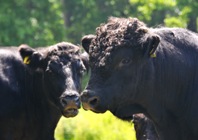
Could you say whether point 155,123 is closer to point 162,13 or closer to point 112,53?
A: point 112,53

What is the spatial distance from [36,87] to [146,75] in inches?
162

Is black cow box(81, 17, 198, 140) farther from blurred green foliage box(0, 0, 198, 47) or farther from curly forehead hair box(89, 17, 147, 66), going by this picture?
blurred green foliage box(0, 0, 198, 47)

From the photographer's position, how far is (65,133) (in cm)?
1778

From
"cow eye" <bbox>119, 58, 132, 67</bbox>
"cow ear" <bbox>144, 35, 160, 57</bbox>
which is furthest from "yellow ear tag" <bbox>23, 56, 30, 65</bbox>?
"cow ear" <bbox>144, 35, 160, 57</bbox>

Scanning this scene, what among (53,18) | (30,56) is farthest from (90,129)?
(53,18)

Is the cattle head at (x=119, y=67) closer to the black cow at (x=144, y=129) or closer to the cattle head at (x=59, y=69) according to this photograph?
the black cow at (x=144, y=129)

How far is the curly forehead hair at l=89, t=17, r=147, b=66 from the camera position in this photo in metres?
9.11

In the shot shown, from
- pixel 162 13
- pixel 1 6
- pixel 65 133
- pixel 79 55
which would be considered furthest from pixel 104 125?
pixel 162 13

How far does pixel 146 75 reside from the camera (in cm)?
927

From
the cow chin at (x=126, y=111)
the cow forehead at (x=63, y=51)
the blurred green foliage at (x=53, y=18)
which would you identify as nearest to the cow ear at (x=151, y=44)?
the cow chin at (x=126, y=111)

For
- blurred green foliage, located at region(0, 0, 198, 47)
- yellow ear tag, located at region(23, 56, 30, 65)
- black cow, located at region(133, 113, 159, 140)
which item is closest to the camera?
black cow, located at region(133, 113, 159, 140)

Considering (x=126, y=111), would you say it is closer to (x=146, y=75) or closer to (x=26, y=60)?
(x=146, y=75)

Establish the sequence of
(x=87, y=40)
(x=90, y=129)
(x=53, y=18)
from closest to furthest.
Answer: (x=87, y=40)
(x=90, y=129)
(x=53, y=18)

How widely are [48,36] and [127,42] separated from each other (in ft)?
90.3
